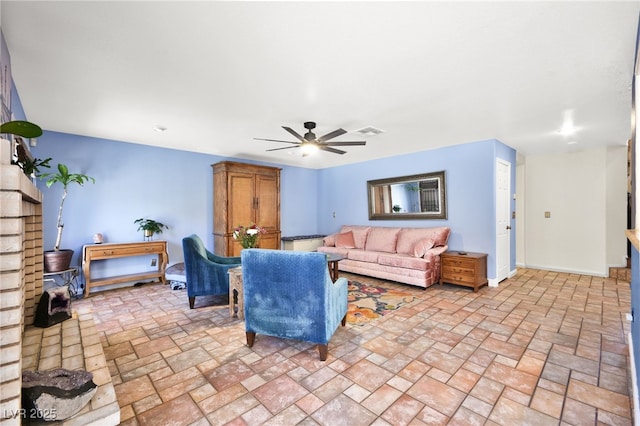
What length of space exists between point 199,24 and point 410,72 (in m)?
1.58

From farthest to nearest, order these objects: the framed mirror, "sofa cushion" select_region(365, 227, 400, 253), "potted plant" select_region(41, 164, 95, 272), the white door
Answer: "sofa cushion" select_region(365, 227, 400, 253), the framed mirror, the white door, "potted plant" select_region(41, 164, 95, 272)

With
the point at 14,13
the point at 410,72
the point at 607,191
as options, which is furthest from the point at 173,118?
the point at 607,191

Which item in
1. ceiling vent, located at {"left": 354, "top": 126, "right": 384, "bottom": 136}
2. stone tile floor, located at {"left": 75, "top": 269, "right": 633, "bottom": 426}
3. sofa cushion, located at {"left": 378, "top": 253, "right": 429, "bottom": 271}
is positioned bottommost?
stone tile floor, located at {"left": 75, "top": 269, "right": 633, "bottom": 426}

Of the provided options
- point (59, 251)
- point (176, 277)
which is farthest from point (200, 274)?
point (59, 251)

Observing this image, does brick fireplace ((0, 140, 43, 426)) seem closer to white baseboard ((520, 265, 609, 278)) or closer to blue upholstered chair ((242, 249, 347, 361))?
blue upholstered chair ((242, 249, 347, 361))

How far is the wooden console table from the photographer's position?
158 inches

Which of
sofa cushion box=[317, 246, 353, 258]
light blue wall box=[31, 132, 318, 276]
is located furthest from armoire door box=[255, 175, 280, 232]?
sofa cushion box=[317, 246, 353, 258]

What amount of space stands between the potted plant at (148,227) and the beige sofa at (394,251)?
9.84 ft

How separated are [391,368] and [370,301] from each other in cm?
160

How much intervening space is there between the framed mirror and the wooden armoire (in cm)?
206

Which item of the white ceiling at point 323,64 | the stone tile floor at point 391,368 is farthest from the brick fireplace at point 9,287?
the white ceiling at point 323,64

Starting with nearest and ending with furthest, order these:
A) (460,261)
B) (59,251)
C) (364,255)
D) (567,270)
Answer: (59,251), (460,261), (364,255), (567,270)

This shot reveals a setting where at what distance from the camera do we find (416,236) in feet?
16.6

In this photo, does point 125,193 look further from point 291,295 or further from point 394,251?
point 394,251
